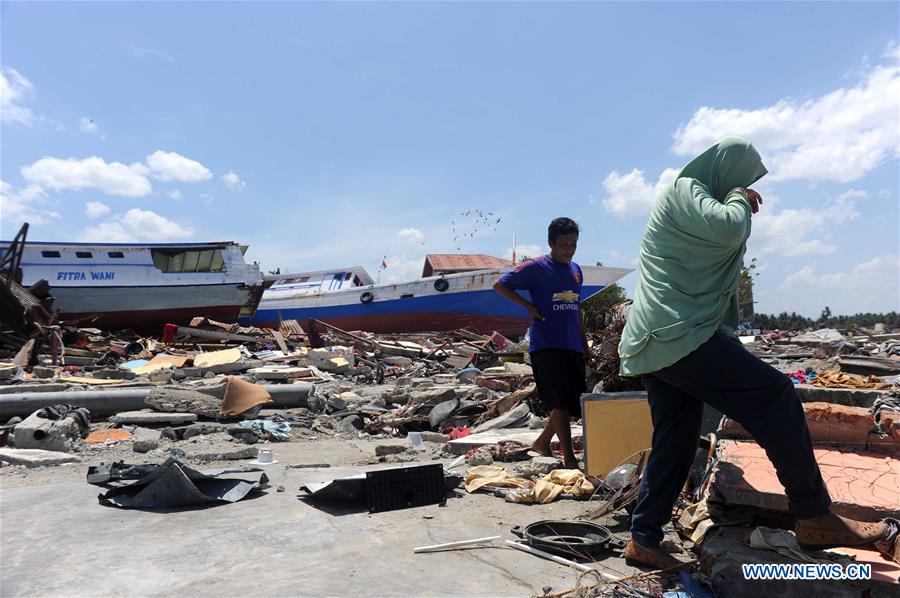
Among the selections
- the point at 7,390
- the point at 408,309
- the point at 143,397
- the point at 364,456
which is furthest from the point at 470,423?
the point at 408,309

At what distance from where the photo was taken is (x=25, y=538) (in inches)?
110

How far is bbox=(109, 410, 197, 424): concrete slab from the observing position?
6527 mm

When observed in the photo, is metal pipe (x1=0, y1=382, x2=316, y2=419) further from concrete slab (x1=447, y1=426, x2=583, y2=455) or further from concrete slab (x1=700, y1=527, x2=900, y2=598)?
concrete slab (x1=700, y1=527, x2=900, y2=598)

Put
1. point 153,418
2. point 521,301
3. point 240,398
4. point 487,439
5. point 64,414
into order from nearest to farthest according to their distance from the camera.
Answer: point 521,301
point 487,439
point 64,414
point 153,418
point 240,398

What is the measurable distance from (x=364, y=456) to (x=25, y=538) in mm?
2717

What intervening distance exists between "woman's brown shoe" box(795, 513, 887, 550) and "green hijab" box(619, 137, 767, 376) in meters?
0.73

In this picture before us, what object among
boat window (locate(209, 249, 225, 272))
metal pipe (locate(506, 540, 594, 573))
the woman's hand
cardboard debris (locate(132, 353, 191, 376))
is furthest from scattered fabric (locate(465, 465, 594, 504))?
boat window (locate(209, 249, 225, 272))

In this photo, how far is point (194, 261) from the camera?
2602cm

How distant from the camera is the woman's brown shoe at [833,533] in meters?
2.14

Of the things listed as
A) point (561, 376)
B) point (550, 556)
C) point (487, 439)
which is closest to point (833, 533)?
point (550, 556)

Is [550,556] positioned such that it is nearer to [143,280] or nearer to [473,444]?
[473,444]

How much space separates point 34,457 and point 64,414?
1.26 m

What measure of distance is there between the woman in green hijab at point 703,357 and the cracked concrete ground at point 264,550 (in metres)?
0.48

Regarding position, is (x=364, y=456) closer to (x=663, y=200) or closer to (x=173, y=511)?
(x=173, y=511)
